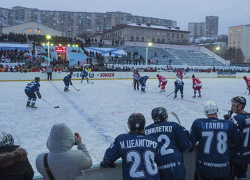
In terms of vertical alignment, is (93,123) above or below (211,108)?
below

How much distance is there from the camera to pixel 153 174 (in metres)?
1.94

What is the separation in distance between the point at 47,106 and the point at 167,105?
14.8 ft

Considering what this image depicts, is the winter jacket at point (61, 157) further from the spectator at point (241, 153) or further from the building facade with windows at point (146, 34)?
the building facade with windows at point (146, 34)

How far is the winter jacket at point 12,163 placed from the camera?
1604 millimetres

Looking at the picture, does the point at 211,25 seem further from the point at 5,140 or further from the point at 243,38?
the point at 5,140

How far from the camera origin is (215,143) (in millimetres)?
2318

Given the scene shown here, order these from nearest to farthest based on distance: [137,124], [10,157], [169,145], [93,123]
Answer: [10,157]
[137,124]
[169,145]
[93,123]

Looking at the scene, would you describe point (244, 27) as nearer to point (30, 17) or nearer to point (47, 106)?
point (30, 17)

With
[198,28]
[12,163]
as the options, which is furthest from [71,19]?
[12,163]

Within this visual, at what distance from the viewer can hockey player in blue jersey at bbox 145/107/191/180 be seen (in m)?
2.24

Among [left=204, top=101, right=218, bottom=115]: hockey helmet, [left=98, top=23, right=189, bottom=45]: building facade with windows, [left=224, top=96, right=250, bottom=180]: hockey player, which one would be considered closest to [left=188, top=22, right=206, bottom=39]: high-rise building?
[left=98, top=23, right=189, bottom=45]: building facade with windows

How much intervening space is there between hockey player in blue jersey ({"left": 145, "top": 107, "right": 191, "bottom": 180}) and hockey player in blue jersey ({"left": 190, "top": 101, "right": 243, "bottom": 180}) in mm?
186

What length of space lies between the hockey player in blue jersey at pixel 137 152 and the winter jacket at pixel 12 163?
0.71m

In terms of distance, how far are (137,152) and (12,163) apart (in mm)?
911
